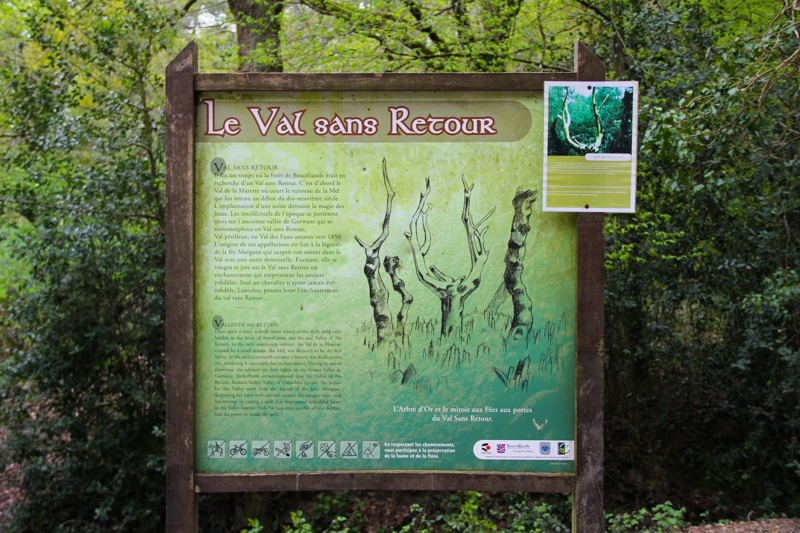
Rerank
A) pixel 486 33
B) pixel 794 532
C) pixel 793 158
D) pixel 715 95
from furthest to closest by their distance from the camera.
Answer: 1. pixel 486 33
2. pixel 793 158
3. pixel 715 95
4. pixel 794 532

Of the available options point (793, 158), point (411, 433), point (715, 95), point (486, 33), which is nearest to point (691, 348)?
point (793, 158)

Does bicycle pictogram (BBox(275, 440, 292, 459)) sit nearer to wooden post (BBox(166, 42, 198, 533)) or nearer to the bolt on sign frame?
the bolt on sign frame

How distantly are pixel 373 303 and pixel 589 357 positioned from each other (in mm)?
1060

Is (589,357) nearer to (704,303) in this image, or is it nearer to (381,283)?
(381,283)

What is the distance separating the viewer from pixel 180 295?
2.60 m

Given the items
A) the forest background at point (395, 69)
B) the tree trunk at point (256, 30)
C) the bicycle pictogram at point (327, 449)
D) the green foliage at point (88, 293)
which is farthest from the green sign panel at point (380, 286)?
the tree trunk at point (256, 30)

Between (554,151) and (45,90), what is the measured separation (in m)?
A: 4.90

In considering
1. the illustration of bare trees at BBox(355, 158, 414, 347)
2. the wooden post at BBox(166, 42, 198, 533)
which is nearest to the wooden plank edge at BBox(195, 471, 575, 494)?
the wooden post at BBox(166, 42, 198, 533)

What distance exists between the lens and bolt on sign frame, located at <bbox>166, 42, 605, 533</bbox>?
2.60 metres

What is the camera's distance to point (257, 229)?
104 inches

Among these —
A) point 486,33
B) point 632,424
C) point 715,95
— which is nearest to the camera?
point 715,95

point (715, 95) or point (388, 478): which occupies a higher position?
point (715, 95)

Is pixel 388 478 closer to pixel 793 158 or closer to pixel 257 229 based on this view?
pixel 257 229

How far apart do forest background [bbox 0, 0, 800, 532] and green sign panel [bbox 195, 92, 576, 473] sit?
237cm
